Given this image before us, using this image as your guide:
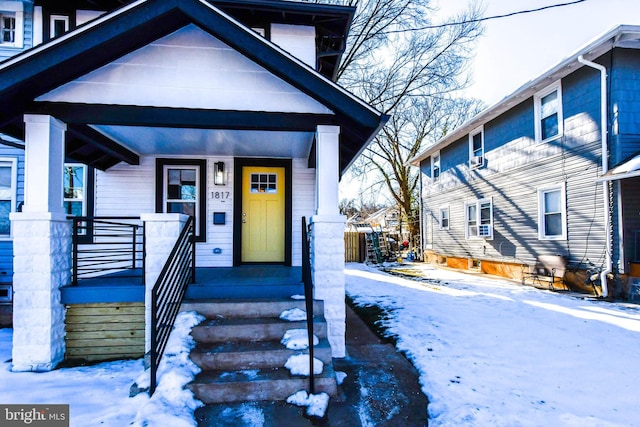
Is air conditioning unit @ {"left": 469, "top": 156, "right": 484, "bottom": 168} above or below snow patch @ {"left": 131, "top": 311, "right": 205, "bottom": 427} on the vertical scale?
above

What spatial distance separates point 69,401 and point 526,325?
590 cm

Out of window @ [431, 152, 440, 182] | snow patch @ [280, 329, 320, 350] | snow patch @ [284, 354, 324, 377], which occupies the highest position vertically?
window @ [431, 152, 440, 182]

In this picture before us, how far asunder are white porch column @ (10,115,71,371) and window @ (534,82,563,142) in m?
10.0

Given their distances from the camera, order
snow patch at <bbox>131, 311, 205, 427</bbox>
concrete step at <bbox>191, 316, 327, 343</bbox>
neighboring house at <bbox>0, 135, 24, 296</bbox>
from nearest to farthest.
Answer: snow patch at <bbox>131, 311, 205, 427</bbox> → concrete step at <bbox>191, 316, 327, 343</bbox> → neighboring house at <bbox>0, 135, 24, 296</bbox>

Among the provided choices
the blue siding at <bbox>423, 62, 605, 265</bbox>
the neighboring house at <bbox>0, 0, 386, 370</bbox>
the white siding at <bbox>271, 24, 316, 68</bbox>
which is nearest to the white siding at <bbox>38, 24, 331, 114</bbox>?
the neighboring house at <bbox>0, 0, 386, 370</bbox>

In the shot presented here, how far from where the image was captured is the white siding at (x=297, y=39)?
21.1ft

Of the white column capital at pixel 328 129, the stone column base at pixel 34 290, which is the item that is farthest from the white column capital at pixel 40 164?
the white column capital at pixel 328 129

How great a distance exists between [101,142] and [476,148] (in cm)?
1128

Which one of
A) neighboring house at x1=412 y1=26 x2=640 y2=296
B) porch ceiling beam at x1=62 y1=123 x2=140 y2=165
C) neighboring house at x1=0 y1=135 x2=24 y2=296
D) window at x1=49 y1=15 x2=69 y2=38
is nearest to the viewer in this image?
porch ceiling beam at x1=62 y1=123 x2=140 y2=165

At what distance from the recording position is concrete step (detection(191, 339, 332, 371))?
320 centimetres

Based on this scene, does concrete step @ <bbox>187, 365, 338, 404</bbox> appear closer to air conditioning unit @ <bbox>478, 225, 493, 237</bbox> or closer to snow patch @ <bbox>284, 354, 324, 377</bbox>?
snow patch @ <bbox>284, 354, 324, 377</bbox>

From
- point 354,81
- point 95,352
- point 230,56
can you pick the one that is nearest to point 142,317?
point 95,352

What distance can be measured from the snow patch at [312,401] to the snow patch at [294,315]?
825 millimetres

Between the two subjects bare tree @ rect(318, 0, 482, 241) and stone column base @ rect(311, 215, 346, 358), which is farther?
bare tree @ rect(318, 0, 482, 241)
